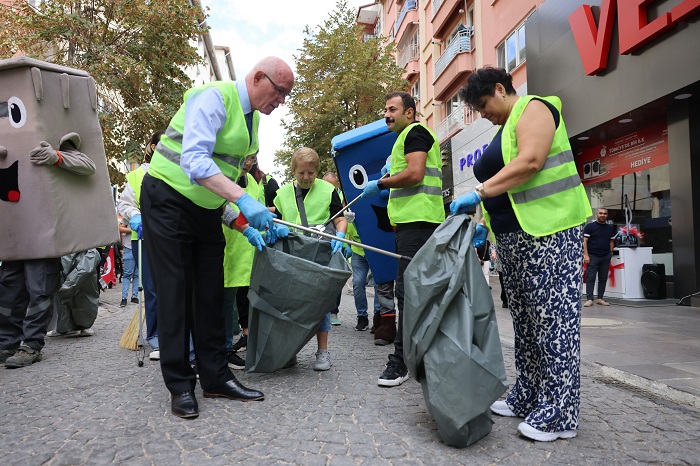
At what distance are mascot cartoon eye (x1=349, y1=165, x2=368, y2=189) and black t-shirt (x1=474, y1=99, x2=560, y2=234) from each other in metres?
2.86

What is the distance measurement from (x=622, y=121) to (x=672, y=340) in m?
5.83

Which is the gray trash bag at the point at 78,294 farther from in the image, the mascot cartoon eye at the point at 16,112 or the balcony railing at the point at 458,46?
the balcony railing at the point at 458,46

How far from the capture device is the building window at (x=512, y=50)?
1455 cm

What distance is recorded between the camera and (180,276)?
300 centimetres

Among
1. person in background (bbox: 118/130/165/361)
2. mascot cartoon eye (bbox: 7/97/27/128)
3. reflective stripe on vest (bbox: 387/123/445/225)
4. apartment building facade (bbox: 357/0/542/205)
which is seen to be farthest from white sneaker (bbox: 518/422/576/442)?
apartment building facade (bbox: 357/0/542/205)

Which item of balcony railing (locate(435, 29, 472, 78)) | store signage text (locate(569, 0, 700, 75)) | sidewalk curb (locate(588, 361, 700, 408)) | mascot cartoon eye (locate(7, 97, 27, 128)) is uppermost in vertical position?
balcony railing (locate(435, 29, 472, 78))

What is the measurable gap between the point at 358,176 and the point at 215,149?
9.27ft

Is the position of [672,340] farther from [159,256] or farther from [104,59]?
[104,59]

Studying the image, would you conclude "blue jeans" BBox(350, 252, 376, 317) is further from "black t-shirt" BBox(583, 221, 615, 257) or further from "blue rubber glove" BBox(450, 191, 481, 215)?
"black t-shirt" BBox(583, 221, 615, 257)

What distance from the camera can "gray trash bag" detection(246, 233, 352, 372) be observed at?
342 centimetres

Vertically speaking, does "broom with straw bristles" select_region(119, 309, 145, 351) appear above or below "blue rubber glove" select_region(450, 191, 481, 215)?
below

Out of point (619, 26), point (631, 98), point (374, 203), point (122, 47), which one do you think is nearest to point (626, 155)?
point (631, 98)

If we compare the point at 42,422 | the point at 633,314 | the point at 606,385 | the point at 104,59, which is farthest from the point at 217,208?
the point at 104,59

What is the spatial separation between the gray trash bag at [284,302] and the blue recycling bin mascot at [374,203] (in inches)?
70.3
